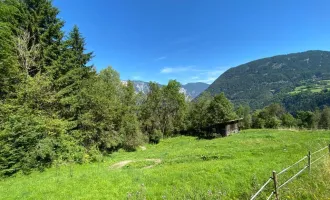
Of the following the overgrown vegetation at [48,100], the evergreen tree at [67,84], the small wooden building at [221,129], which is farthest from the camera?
the small wooden building at [221,129]

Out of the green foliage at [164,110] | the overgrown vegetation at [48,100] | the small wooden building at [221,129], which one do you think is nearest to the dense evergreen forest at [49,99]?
the overgrown vegetation at [48,100]

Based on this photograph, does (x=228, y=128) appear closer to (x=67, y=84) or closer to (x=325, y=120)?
(x=67, y=84)

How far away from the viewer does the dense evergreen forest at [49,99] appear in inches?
626

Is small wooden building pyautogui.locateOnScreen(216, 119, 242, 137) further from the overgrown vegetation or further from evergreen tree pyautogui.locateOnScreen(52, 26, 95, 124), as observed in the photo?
evergreen tree pyautogui.locateOnScreen(52, 26, 95, 124)

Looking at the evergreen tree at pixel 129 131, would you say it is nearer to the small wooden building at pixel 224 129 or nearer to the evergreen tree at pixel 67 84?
the evergreen tree at pixel 67 84

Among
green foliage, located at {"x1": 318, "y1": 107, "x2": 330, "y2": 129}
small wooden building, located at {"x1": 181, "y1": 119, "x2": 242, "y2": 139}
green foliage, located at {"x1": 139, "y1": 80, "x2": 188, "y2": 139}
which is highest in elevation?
green foliage, located at {"x1": 139, "y1": 80, "x2": 188, "y2": 139}

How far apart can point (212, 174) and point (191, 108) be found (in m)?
38.4

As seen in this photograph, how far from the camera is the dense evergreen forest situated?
15906mm

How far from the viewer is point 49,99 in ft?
64.2

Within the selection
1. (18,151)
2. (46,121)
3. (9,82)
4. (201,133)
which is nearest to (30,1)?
(9,82)

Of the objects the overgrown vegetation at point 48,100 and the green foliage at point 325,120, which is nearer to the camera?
the overgrown vegetation at point 48,100

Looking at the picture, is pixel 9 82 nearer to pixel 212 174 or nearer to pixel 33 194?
pixel 33 194

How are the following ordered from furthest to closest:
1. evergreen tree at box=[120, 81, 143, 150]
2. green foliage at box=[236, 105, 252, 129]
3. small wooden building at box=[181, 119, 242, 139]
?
1. green foliage at box=[236, 105, 252, 129]
2. small wooden building at box=[181, 119, 242, 139]
3. evergreen tree at box=[120, 81, 143, 150]

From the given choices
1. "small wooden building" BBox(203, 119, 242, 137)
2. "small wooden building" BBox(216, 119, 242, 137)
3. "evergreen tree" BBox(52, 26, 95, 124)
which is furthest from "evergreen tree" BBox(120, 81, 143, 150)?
"small wooden building" BBox(216, 119, 242, 137)
